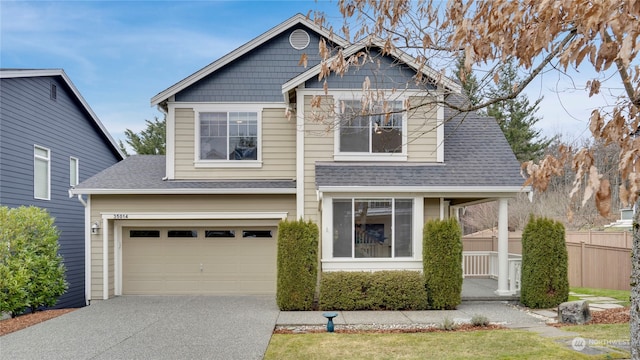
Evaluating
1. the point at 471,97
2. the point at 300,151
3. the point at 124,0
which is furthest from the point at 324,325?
the point at 124,0

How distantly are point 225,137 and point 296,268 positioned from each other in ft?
14.3

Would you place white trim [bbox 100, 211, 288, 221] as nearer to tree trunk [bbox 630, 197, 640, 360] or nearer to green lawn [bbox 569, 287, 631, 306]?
green lawn [bbox 569, 287, 631, 306]

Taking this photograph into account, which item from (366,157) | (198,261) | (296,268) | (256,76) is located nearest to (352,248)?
(296,268)

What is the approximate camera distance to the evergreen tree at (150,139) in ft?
105

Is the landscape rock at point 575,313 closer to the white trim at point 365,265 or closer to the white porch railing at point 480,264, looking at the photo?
the white trim at point 365,265

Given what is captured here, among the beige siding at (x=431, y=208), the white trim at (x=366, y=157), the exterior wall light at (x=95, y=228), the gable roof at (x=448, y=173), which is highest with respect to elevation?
the white trim at (x=366, y=157)

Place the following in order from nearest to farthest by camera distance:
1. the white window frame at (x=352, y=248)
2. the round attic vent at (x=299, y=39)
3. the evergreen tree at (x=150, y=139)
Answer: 1. the white window frame at (x=352, y=248)
2. the round attic vent at (x=299, y=39)
3. the evergreen tree at (x=150, y=139)

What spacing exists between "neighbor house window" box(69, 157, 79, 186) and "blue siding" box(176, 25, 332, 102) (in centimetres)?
584

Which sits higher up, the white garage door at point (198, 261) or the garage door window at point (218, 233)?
the garage door window at point (218, 233)

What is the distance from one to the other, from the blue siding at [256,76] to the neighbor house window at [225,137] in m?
0.50

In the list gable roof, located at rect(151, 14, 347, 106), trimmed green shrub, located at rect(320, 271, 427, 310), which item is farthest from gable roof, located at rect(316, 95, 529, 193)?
gable roof, located at rect(151, 14, 347, 106)

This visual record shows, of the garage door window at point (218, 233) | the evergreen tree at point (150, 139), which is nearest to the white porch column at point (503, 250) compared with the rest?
the garage door window at point (218, 233)

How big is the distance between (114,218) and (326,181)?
18.8 feet

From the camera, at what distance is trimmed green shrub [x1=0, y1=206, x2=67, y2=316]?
32.8ft
